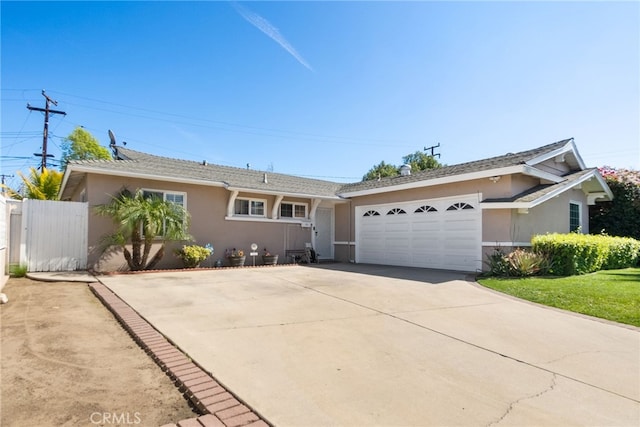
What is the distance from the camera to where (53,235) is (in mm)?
10125

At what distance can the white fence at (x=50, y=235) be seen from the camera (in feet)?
31.8

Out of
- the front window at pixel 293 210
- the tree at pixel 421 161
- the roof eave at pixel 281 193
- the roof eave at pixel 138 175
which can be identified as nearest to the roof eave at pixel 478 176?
the roof eave at pixel 281 193

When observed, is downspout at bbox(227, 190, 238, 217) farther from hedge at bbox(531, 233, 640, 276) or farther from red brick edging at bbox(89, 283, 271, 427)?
hedge at bbox(531, 233, 640, 276)

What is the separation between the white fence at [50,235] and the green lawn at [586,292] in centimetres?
1199

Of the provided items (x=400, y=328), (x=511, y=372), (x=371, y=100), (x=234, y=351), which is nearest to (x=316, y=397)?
(x=234, y=351)

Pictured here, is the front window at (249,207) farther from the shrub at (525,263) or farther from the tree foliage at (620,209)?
the tree foliage at (620,209)

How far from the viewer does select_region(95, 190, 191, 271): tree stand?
10.1m

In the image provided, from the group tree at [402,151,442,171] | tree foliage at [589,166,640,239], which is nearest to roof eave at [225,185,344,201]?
tree foliage at [589,166,640,239]

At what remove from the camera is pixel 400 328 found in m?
4.93

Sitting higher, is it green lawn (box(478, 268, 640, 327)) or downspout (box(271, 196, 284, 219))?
downspout (box(271, 196, 284, 219))

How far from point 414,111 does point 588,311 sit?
42.3ft

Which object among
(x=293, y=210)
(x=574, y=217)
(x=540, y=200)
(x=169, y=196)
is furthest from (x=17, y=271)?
(x=574, y=217)

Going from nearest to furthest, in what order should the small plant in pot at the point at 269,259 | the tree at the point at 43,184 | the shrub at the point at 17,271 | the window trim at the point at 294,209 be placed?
1. the shrub at the point at 17,271
2. the small plant in pot at the point at 269,259
3. the window trim at the point at 294,209
4. the tree at the point at 43,184

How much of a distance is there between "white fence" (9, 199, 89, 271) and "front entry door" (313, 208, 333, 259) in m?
9.00
